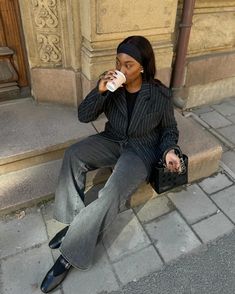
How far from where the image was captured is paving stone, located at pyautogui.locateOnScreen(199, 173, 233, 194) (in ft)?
9.37

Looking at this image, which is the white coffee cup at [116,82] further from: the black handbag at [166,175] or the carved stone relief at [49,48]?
the carved stone relief at [49,48]

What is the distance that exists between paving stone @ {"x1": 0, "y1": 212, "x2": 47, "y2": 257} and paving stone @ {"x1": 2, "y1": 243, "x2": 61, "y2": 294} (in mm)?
68

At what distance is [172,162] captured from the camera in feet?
6.89

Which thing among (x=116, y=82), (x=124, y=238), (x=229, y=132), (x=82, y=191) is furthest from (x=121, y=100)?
(x=229, y=132)

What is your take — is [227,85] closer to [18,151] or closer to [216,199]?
[216,199]

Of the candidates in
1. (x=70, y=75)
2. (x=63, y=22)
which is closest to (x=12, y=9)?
(x=63, y=22)

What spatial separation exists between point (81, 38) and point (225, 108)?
7.55 feet

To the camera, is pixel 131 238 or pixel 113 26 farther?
pixel 113 26

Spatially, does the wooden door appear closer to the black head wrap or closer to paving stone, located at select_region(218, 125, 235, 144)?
the black head wrap

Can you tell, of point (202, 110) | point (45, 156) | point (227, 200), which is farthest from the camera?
point (202, 110)

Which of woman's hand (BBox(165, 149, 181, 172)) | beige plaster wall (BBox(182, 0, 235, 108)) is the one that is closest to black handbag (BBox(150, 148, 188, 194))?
woman's hand (BBox(165, 149, 181, 172))

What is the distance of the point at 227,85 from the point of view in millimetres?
4328

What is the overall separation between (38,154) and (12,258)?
0.95 m

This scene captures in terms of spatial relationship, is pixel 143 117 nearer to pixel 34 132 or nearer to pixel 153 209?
pixel 153 209
